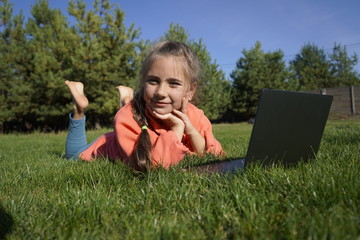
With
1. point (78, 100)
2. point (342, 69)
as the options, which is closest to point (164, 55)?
point (78, 100)

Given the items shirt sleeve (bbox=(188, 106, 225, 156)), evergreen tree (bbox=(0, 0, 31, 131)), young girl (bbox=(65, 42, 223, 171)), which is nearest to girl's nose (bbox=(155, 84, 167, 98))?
young girl (bbox=(65, 42, 223, 171))

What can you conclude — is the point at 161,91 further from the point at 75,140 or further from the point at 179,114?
the point at 75,140

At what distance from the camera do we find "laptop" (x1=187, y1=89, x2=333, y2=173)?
143cm

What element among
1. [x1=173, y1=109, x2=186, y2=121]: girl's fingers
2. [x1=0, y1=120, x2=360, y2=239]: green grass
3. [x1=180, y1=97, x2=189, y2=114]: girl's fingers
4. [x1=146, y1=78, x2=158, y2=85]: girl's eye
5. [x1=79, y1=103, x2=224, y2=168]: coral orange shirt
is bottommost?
[x1=0, y1=120, x2=360, y2=239]: green grass

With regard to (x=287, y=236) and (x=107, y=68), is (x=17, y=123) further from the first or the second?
(x=287, y=236)

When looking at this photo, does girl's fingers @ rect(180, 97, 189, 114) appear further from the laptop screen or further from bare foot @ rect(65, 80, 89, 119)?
bare foot @ rect(65, 80, 89, 119)

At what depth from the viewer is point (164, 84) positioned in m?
2.29

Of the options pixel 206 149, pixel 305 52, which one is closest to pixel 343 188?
pixel 206 149

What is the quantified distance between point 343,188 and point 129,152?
1.51 m

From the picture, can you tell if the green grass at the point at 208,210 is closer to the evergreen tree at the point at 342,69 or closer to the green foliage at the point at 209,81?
the green foliage at the point at 209,81

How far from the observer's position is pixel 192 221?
3.66 feet

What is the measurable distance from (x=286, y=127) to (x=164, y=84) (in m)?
1.09

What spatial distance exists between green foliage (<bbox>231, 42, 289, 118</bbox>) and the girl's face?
22.5 m

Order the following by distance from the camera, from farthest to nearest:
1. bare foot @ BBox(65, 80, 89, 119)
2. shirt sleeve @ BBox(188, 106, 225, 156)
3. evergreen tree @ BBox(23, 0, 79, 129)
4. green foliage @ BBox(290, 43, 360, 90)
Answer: green foliage @ BBox(290, 43, 360, 90) < evergreen tree @ BBox(23, 0, 79, 129) < bare foot @ BBox(65, 80, 89, 119) < shirt sleeve @ BBox(188, 106, 225, 156)
